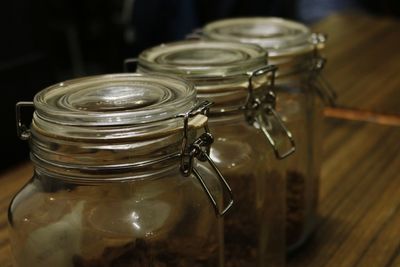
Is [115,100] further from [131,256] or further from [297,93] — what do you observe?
[297,93]

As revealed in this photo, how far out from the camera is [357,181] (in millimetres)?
770

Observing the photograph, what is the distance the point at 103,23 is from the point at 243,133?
6.86 ft

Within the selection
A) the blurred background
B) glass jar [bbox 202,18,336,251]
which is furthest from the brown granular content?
the blurred background

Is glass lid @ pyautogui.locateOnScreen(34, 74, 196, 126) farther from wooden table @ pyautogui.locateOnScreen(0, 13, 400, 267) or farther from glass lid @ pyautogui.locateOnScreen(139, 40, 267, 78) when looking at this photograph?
wooden table @ pyautogui.locateOnScreen(0, 13, 400, 267)

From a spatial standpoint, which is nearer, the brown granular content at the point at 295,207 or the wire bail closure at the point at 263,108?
the wire bail closure at the point at 263,108

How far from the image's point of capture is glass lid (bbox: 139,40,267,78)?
1.71ft

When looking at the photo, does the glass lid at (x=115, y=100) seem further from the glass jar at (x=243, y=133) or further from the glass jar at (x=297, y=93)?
the glass jar at (x=297, y=93)

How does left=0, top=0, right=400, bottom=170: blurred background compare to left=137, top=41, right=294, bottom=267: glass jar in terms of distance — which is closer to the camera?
left=137, top=41, right=294, bottom=267: glass jar

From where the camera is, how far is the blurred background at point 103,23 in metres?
1.28

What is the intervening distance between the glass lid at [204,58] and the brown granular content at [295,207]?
0.53ft

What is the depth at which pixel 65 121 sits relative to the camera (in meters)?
0.41

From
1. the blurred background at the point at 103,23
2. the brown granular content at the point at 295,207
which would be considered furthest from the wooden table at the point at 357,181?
the blurred background at the point at 103,23

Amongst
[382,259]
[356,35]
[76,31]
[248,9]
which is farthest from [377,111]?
[76,31]

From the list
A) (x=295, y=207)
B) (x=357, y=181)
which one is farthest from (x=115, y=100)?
(x=357, y=181)
